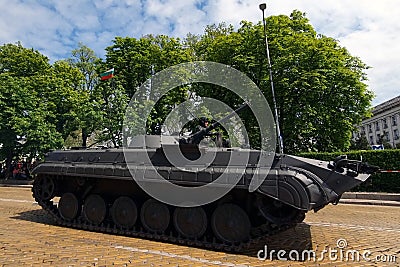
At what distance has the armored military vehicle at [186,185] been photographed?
6238 mm

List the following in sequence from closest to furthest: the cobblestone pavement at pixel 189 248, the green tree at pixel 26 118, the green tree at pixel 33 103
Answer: the cobblestone pavement at pixel 189 248, the green tree at pixel 26 118, the green tree at pixel 33 103

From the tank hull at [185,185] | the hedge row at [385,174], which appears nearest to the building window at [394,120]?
the hedge row at [385,174]

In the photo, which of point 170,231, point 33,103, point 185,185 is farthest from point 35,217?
point 33,103

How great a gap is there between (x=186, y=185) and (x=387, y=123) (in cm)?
7341

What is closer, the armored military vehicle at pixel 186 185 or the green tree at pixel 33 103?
the armored military vehicle at pixel 186 185

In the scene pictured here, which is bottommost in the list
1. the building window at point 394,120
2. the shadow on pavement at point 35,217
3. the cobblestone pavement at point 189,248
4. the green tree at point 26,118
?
the cobblestone pavement at point 189,248

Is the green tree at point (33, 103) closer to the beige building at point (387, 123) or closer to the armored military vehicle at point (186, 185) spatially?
the armored military vehicle at point (186, 185)

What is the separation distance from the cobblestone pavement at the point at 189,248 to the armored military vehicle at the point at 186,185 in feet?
1.31

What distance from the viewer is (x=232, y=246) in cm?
648

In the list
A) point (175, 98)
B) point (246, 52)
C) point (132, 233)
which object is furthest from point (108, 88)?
point (132, 233)

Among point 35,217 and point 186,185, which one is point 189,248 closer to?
point 186,185

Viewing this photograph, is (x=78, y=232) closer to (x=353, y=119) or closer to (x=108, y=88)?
(x=108, y=88)

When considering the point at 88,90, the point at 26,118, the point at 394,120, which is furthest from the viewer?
the point at 394,120

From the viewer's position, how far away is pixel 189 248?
6793mm
